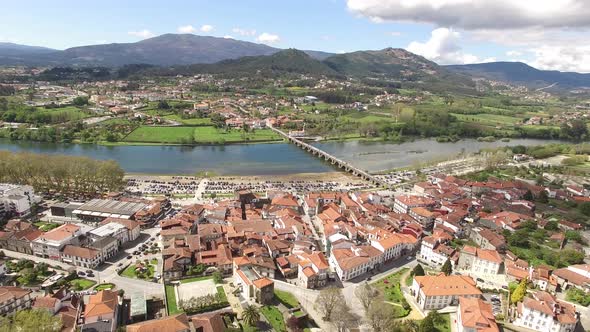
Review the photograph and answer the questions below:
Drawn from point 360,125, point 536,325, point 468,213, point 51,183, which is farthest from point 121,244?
point 360,125

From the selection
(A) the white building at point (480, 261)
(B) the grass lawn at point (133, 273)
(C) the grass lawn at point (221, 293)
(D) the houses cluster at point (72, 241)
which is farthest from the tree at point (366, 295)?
(D) the houses cluster at point (72, 241)

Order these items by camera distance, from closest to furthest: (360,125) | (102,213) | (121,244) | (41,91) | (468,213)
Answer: (121,244)
(102,213)
(468,213)
(360,125)
(41,91)

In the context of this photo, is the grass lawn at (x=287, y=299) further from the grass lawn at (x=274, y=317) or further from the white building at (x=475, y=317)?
the white building at (x=475, y=317)

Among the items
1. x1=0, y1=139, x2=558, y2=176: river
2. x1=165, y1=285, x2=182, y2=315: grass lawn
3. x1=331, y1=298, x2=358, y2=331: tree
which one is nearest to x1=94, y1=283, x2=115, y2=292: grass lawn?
x1=165, y1=285, x2=182, y2=315: grass lawn

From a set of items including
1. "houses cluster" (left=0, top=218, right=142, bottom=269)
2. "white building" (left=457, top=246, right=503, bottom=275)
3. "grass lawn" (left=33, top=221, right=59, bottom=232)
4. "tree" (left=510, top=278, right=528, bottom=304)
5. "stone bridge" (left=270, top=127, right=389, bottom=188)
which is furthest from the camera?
"stone bridge" (left=270, top=127, right=389, bottom=188)

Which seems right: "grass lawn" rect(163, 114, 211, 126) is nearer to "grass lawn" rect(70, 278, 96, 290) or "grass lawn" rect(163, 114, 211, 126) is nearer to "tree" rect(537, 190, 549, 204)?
"grass lawn" rect(70, 278, 96, 290)

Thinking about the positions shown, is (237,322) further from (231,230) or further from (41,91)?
(41,91)

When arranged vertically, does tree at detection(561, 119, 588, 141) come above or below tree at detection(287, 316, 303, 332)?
above

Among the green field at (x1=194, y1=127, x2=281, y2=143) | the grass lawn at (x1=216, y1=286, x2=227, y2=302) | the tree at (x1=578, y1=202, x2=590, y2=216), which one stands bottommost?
the grass lawn at (x1=216, y1=286, x2=227, y2=302)
